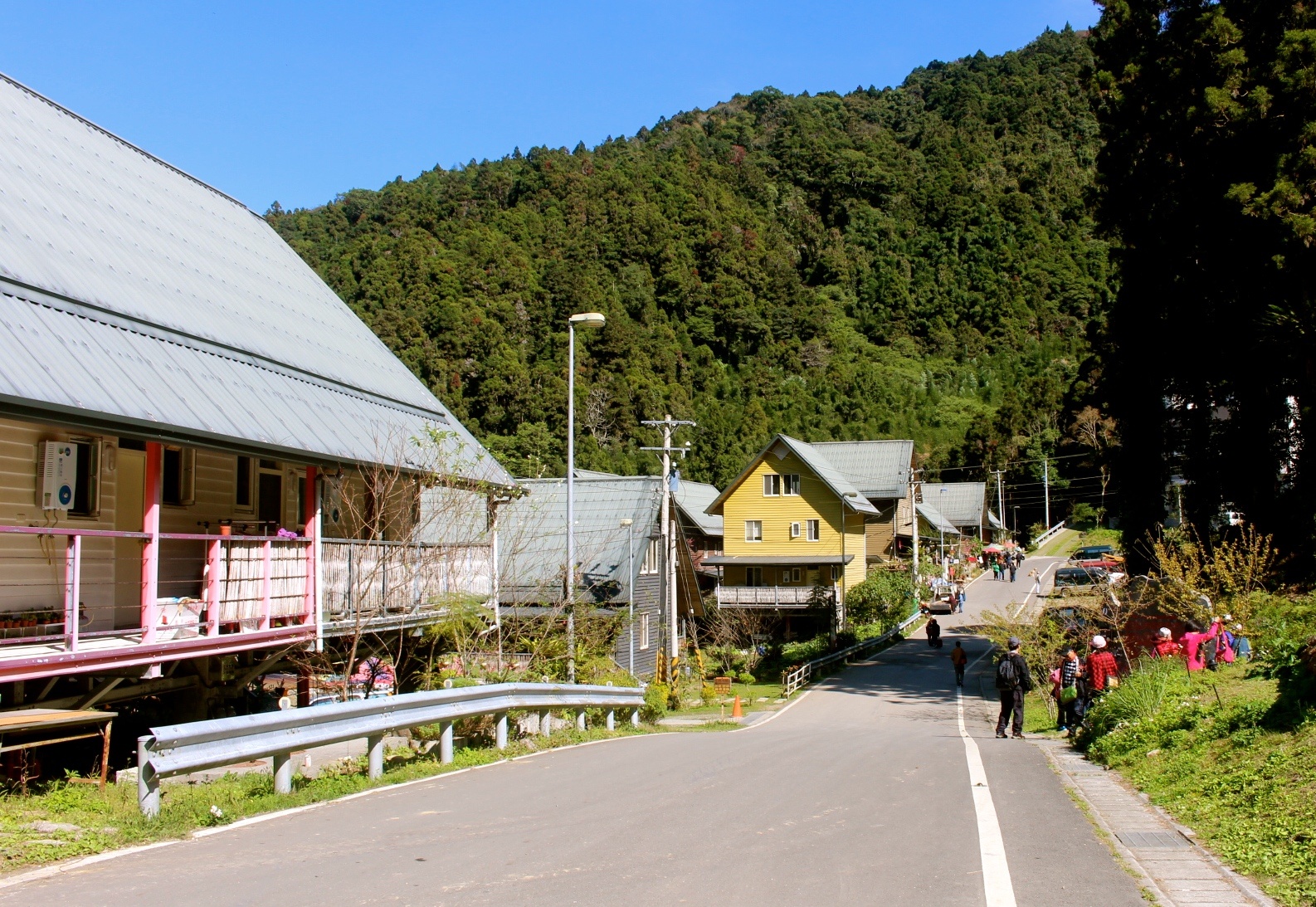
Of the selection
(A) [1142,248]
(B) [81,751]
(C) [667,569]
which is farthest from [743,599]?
(B) [81,751]

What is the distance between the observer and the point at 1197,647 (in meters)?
17.8

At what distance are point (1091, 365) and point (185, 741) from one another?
30.4 meters

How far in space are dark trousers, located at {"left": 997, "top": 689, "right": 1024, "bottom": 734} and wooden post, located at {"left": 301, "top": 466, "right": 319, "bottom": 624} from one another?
11281 millimetres

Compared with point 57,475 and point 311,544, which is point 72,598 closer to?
point 57,475

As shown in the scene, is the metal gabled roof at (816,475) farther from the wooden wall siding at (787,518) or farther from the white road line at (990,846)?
the white road line at (990,846)

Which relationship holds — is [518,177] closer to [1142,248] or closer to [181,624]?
[1142,248]

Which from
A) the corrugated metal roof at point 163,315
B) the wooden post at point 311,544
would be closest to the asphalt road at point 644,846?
the wooden post at point 311,544

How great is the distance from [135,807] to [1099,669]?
561 inches

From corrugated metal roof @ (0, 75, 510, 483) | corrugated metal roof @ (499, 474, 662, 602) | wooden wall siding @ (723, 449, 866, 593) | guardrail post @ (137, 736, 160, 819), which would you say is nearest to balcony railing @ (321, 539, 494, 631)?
corrugated metal roof @ (0, 75, 510, 483)

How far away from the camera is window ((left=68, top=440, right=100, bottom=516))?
12586 mm

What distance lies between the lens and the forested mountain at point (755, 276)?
92938mm

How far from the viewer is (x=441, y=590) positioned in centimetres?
1773

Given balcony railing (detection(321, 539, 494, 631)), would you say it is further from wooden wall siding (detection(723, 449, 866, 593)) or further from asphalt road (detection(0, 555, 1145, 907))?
wooden wall siding (detection(723, 449, 866, 593))

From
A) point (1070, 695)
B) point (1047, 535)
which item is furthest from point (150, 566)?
point (1047, 535)
